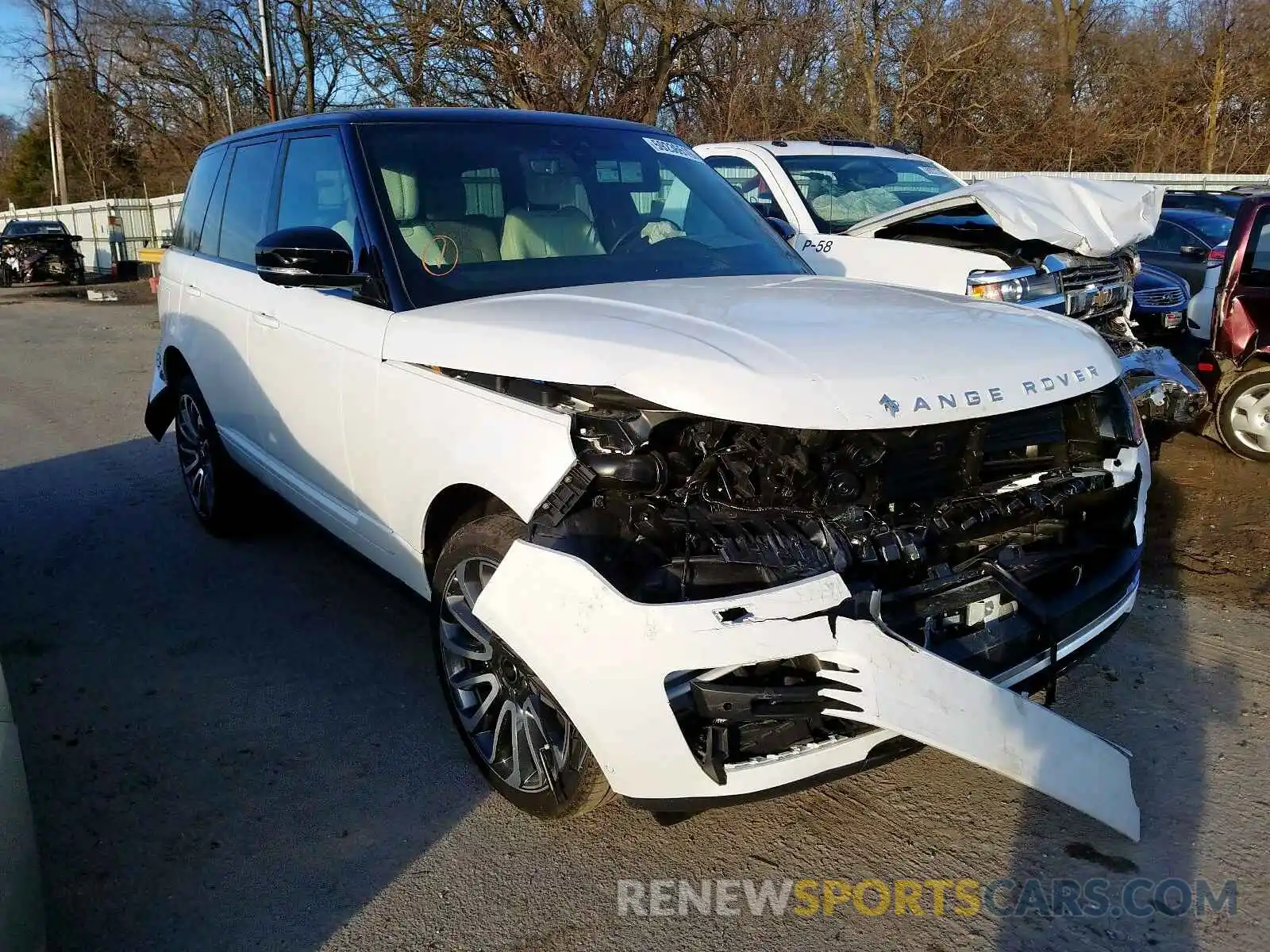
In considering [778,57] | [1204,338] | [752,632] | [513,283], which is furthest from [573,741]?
[778,57]

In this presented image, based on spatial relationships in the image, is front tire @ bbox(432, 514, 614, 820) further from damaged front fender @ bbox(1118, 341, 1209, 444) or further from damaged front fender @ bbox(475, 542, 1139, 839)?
damaged front fender @ bbox(1118, 341, 1209, 444)

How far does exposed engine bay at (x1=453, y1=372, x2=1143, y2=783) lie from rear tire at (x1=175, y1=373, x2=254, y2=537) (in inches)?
111

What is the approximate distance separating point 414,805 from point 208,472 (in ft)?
9.74

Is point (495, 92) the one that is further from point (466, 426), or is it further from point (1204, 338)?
point (466, 426)

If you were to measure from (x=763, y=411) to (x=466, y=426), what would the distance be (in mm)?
959

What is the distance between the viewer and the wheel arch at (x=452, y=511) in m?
3.02

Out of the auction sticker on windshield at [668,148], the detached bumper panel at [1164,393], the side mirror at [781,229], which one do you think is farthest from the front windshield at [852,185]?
the auction sticker on windshield at [668,148]

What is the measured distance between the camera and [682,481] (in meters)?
2.72

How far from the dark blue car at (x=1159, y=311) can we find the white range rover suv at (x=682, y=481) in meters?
5.41

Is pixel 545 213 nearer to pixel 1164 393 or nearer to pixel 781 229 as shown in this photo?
pixel 781 229

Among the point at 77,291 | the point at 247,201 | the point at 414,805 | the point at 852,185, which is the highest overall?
the point at 852,185

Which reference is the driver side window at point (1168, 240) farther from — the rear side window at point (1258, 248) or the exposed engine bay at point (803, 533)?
the exposed engine bay at point (803, 533)

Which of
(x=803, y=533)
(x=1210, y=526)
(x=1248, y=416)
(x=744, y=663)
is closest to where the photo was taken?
(x=744, y=663)

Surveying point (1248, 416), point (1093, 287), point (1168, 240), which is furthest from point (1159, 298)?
point (1168, 240)
